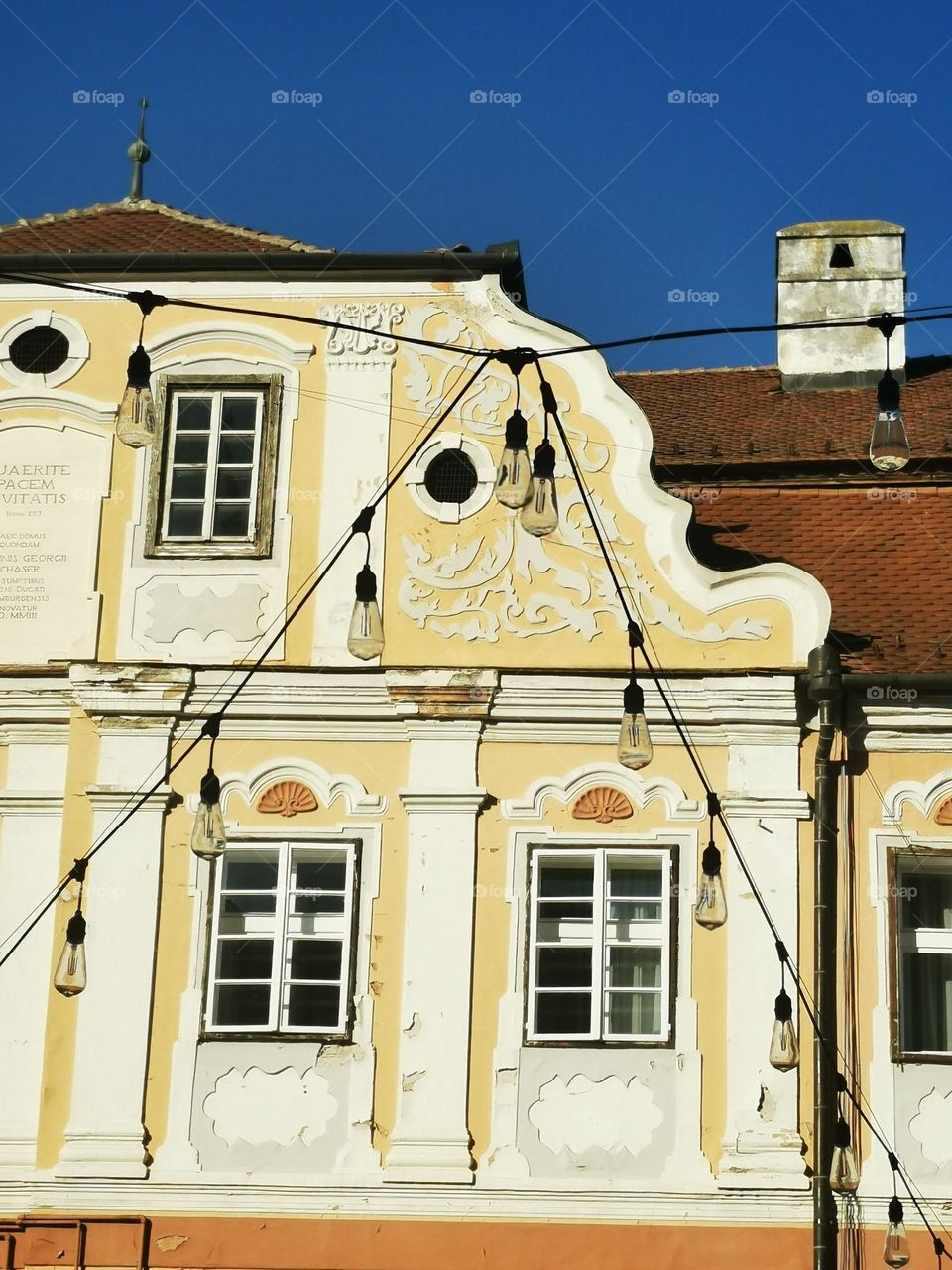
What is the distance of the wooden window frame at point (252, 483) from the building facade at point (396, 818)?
1.2 inches

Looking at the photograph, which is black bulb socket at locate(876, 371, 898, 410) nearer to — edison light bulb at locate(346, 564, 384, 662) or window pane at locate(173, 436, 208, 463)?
edison light bulb at locate(346, 564, 384, 662)

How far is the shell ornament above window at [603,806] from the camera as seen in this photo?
608 inches

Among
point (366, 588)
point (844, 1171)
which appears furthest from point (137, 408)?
point (844, 1171)

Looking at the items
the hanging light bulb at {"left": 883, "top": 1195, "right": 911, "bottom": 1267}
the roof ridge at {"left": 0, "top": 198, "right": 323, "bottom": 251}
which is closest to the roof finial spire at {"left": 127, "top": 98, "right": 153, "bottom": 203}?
the roof ridge at {"left": 0, "top": 198, "right": 323, "bottom": 251}

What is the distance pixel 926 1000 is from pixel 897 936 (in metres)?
0.47

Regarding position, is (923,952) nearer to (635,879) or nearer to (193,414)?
(635,879)

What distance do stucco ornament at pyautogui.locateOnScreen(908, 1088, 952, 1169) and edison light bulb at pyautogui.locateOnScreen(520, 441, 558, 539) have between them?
494 cm

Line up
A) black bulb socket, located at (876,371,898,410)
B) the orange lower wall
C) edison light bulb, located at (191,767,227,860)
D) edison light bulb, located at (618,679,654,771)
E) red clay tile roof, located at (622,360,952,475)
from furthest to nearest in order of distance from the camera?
1. red clay tile roof, located at (622,360,952,475)
2. the orange lower wall
3. edison light bulb, located at (191,767,227,860)
4. edison light bulb, located at (618,679,654,771)
5. black bulb socket, located at (876,371,898,410)

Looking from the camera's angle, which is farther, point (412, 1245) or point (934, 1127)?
point (934, 1127)

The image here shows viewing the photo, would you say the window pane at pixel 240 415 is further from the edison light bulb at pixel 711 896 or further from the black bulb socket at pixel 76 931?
the edison light bulb at pixel 711 896

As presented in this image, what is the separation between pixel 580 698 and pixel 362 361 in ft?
9.89

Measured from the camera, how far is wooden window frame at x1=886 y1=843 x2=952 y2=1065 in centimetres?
1492

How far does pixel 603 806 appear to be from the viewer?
15.5 metres

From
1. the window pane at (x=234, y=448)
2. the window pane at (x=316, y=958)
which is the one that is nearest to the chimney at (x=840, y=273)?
the window pane at (x=234, y=448)
